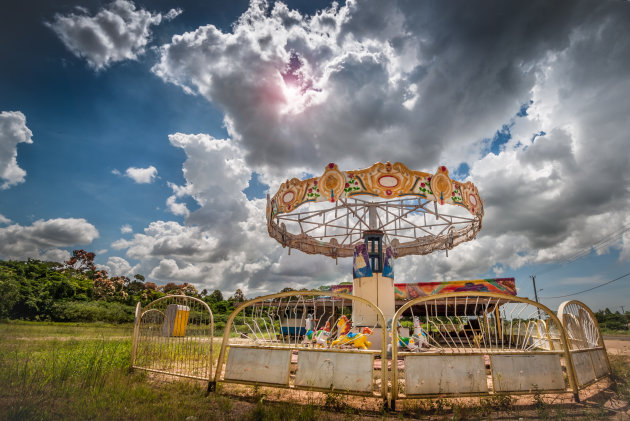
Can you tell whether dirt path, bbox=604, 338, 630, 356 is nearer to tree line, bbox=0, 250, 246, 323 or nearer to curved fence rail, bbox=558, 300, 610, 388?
curved fence rail, bbox=558, 300, 610, 388

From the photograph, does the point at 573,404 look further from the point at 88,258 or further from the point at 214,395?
the point at 88,258

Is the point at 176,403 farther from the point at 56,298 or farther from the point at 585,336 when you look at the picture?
the point at 56,298

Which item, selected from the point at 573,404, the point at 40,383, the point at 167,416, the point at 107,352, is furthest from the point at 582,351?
the point at 107,352

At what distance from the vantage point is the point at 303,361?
502 centimetres

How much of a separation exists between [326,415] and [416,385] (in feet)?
4.46

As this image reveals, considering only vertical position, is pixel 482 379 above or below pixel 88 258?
below

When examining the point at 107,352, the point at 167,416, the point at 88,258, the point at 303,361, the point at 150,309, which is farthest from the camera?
the point at 88,258

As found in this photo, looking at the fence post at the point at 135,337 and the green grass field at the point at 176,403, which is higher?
the fence post at the point at 135,337

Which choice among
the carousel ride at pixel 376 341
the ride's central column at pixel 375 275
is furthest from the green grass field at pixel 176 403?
the ride's central column at pixel 375 275

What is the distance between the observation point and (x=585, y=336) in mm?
6570

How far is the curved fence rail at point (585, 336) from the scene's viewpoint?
5805 mm

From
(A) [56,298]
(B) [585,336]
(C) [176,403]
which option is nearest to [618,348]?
(B) [585,336]

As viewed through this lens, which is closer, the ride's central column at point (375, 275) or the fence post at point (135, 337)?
the fence post at point (135, 337)

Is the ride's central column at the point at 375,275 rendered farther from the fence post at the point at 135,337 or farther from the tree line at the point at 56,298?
the tree line at the point at 56,298
